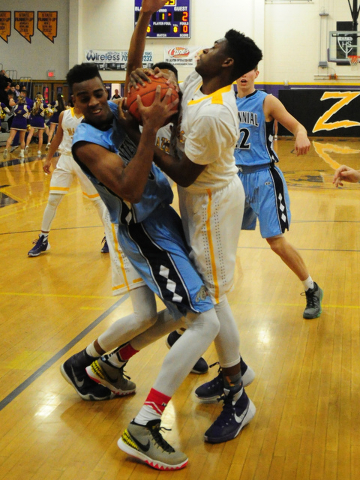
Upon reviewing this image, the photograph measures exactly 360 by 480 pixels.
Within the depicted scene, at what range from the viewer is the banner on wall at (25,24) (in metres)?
23.5

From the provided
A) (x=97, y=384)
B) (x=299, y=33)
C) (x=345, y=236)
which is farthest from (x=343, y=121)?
(x=97, y=384)

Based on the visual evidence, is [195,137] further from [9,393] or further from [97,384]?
[9,393]

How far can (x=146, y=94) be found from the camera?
2.43 m

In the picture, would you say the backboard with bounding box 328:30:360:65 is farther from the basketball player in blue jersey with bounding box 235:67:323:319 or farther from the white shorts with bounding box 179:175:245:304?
the white shorts with bounding box 179:175:245:304

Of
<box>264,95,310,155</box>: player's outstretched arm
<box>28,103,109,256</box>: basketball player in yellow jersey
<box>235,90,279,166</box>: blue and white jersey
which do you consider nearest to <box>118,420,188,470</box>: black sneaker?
<box>264,95,310,155</box>: player's outstretched arm

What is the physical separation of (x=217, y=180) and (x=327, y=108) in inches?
824

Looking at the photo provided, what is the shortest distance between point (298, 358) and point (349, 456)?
3.50 feet

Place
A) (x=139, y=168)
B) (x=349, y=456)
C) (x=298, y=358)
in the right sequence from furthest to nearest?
(x=298, y=358), (x=349, y=456), (x=139, y=168)

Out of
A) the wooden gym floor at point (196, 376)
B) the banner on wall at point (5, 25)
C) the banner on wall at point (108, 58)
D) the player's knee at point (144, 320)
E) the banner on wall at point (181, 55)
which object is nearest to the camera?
the wooden gym floor at point (196, 376)

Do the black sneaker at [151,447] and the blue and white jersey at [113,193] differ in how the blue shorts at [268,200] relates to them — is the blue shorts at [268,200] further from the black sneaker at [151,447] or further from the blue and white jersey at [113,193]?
the black sneaker at [151,447]

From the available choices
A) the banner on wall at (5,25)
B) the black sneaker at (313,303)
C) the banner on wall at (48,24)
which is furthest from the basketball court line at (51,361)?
the banner on wall at (5,25)

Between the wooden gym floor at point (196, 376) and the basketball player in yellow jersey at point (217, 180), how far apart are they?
216mm

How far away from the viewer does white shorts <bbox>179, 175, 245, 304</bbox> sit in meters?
2.66

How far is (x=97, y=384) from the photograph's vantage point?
3.13m
